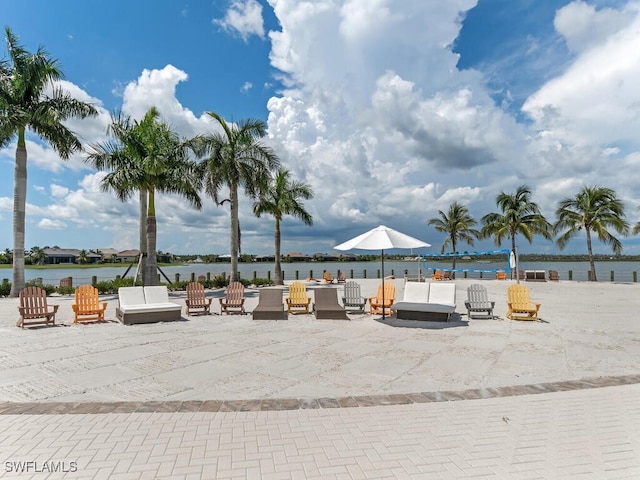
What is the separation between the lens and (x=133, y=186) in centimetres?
1775

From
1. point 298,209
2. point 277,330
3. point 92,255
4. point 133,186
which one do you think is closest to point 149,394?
point 277,330

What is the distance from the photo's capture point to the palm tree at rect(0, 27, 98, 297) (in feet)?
55.1

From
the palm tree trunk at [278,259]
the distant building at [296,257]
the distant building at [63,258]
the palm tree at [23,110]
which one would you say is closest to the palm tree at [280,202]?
the palm tree trunk at [278,259]

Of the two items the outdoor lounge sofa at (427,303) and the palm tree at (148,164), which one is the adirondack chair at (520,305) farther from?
the palm tree at (148,164)

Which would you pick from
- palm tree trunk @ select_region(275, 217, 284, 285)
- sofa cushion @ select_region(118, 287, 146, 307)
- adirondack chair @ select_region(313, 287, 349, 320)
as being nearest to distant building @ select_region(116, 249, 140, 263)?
palm tree trunk @ select_region(275, 217, 284, 285)

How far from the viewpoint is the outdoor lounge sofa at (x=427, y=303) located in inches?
414

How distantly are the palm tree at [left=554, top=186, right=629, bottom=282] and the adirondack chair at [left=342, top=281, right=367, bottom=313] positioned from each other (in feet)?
79.5

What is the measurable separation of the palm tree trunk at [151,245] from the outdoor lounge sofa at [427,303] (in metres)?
12.3

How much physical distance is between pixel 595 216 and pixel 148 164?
30.3 meters

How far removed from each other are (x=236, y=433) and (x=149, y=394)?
1.88m

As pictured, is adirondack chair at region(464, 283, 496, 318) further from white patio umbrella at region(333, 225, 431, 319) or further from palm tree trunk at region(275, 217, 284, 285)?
palm tree trunk at region(275, 217, 284, 285)

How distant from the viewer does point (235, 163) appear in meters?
19.7

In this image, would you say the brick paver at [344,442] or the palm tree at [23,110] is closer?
the brick paver at [344,442]

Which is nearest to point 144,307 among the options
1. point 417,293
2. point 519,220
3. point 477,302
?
point 417,293
